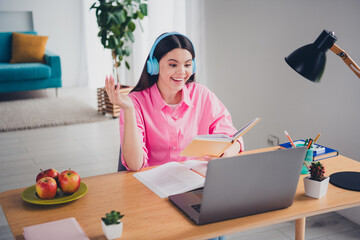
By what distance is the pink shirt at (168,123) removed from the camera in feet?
5.95

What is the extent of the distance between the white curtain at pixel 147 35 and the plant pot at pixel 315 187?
2460 millimetres

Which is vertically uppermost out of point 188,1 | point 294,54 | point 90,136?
point 188,1

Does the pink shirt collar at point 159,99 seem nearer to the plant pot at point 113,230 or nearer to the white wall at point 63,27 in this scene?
the plant pot at point 113,230

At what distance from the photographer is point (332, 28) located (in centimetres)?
236

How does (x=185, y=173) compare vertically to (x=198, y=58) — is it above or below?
below

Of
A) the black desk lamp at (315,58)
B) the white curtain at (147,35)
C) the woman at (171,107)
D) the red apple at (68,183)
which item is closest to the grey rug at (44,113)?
the white curtain at (147,35)

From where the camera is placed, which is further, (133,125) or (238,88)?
(238,88)

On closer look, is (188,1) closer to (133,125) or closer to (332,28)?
(332,28)

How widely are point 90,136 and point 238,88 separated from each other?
1867 mm

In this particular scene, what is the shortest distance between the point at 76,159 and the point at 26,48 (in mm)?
3215

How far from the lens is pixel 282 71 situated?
9.14ft

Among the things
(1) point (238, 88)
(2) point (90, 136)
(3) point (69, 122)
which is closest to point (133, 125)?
(1) point (238, 88)

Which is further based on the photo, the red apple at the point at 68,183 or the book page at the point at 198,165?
the book page at the point at 198,165

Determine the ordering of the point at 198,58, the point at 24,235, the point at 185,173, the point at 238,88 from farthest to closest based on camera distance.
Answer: the point at 198,58
the point at 238,88
the point at 185,173
the point at 24,235
